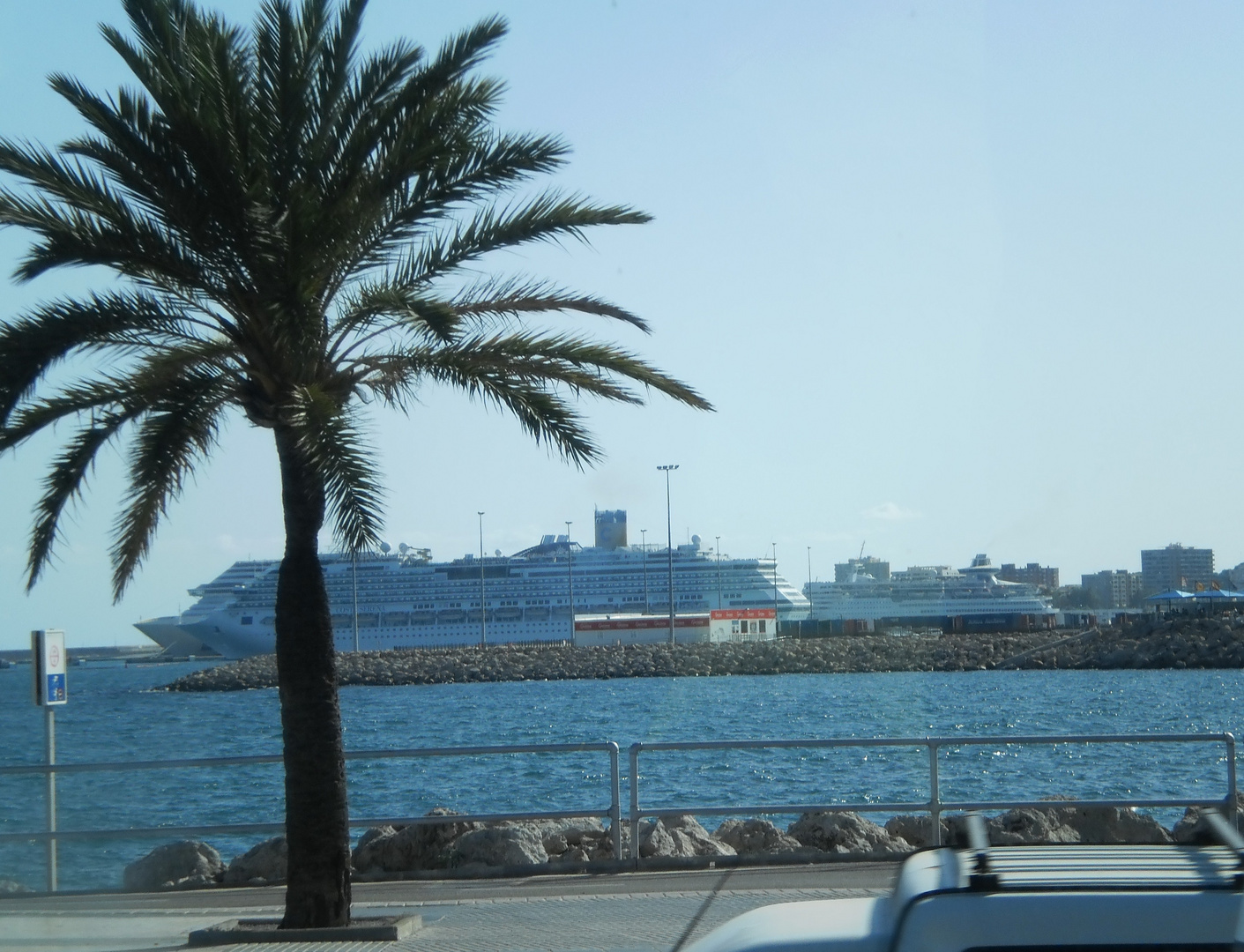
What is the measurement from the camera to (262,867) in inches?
399

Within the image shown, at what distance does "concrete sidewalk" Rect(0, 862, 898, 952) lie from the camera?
22.2 ft

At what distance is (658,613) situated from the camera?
78.4 metres

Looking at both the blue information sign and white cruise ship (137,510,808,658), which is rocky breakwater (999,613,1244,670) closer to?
white cruise ship (137,510,808,658)

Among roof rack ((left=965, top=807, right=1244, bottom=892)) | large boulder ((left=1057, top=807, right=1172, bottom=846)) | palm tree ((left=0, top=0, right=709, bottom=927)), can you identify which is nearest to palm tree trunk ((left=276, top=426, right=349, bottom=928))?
palm tree ((left=0, top=0, right=709, bottom=927))

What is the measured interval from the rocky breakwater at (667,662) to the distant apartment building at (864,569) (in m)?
15.6

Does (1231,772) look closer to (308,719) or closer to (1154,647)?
(308,719)

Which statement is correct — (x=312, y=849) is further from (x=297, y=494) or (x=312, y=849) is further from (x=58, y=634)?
(x=58, y=634)

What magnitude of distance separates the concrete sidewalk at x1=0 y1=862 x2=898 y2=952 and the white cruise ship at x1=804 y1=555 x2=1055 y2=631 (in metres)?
66.8

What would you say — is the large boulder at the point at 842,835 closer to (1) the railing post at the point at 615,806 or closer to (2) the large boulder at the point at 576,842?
(2) the large boulder at the point at 576,842

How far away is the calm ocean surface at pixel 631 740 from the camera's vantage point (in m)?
20.3

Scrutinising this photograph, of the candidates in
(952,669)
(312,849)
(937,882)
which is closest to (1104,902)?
(937,882)

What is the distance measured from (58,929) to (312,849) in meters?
Answer: 1.61

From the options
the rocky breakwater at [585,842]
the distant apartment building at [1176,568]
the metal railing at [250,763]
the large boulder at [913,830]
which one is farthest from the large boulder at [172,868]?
the distant apartment building at [1176,568]

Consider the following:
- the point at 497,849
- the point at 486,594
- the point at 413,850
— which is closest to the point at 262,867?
the point at 413,850
